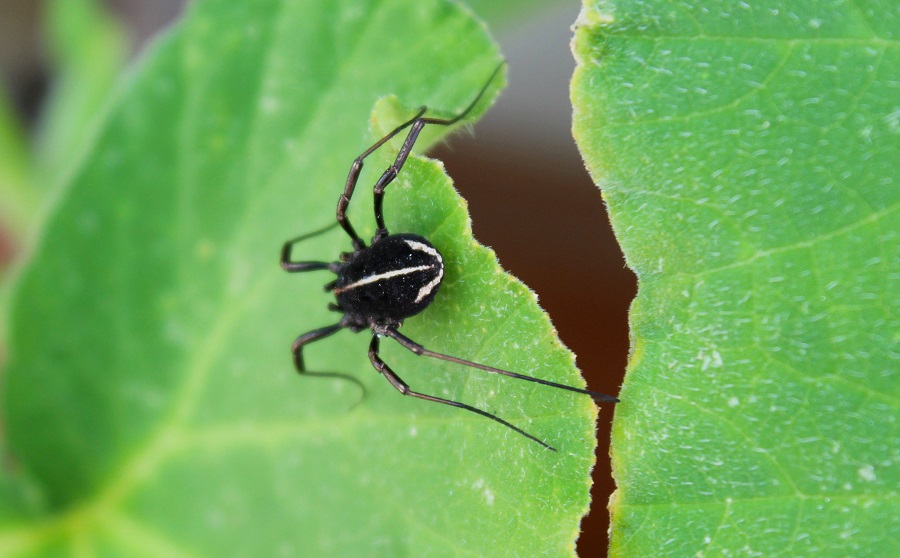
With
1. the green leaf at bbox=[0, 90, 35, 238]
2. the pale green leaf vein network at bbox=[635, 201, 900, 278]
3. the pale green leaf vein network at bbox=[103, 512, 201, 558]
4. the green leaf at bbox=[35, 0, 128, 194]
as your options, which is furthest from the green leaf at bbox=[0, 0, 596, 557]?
the green leaf at bbox=[0, 90, 35, 238]

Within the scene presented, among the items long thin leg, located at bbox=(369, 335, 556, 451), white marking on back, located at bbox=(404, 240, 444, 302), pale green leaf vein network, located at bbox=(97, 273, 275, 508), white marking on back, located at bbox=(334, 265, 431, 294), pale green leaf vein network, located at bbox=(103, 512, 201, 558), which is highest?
white marking on back, located at bbox=(404, 240, 444, 302)

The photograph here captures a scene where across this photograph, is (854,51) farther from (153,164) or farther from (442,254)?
(153,164)

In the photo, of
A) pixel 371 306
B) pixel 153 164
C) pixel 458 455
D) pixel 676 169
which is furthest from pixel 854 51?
pixel 153 164

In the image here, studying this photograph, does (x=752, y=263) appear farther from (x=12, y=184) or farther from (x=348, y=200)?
(x=12, y=184)

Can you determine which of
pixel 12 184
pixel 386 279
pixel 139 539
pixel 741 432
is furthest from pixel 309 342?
pixel 12 184

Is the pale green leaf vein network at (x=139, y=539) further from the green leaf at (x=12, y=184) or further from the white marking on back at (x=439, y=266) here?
the green leaf at (x=12, y=184)

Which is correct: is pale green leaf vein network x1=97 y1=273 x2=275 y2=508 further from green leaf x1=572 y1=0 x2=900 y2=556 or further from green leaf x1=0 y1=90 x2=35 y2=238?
green leaf x1=0 y1=90 x2=35 y2=238

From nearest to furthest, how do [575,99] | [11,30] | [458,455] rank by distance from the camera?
[575,99] < [458,455] < [11,30]
